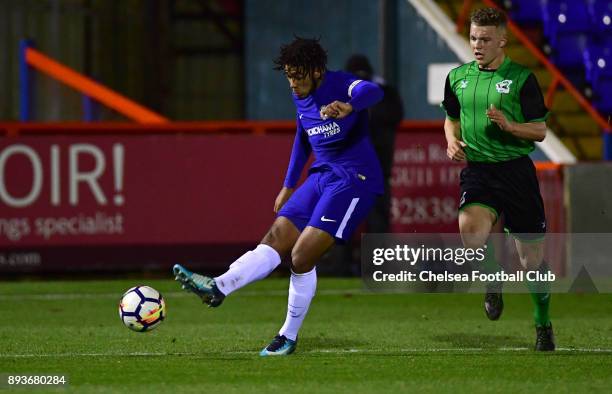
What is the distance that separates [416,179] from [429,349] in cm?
592

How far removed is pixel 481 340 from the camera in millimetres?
9609

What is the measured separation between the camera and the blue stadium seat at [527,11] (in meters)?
18.7

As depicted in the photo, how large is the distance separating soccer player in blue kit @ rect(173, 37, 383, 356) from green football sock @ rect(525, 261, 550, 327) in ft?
3.73

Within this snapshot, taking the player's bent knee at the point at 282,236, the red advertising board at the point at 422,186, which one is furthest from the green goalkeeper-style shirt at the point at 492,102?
the red advertising board at the point at 422,186

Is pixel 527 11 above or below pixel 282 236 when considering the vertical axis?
above

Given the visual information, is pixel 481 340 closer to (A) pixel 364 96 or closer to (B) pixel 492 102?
(B) pixel 492 102

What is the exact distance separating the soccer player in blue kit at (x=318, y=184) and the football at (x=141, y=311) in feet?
1.82

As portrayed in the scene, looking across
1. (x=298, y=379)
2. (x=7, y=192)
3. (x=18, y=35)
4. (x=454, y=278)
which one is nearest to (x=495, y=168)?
(x=298, y=379)

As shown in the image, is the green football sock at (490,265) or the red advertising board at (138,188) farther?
the red advertising board at (138,188)

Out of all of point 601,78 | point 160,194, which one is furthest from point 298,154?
point 601,78

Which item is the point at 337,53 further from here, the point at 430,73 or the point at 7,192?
the point at 7,192

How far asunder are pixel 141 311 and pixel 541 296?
2486 mm

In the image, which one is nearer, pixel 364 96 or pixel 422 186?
pixel 364 96

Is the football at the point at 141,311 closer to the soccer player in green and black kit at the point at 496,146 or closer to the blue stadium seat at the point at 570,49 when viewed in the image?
the soccer player in green and black kit at the point at 496,146
